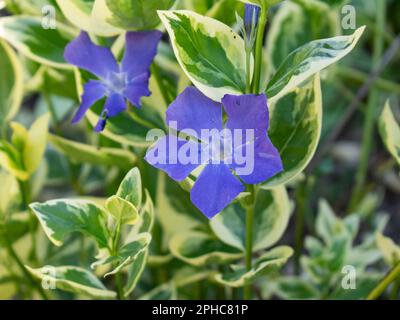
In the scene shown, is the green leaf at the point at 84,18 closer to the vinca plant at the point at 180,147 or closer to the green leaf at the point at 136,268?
the vinca plant at the point at 180,147

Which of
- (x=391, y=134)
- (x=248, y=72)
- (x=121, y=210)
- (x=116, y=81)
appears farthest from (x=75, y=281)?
(x=391, y=134)

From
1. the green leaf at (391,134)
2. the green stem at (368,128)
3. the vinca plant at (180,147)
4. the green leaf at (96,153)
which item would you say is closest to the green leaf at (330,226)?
the vinca plant at (180,147)

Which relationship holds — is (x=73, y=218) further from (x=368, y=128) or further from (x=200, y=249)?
(x=368, y=128)

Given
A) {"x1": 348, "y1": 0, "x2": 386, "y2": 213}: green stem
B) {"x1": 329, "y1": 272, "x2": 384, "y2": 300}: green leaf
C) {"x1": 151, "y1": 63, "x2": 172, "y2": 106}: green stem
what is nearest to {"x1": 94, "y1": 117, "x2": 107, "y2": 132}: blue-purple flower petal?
{"x1": 151, "y1": 63, "x2": 172, "y2": 106}: green stem

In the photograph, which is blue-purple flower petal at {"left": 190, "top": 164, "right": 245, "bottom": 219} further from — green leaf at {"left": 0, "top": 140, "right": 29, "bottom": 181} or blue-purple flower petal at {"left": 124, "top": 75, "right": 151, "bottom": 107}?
green leaf at {"left": 0, "top": 140, "right": 29, "bottom": 181}

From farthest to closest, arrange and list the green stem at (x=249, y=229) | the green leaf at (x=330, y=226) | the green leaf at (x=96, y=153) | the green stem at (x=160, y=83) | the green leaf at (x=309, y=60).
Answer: the green leaf at (x=330, y=226)
the green leaf at (x=96, y=153)
the green stem at (x=160, y=83)
the green stem at (x=249, y=229)
the green leaf at (x=309, y=60)
